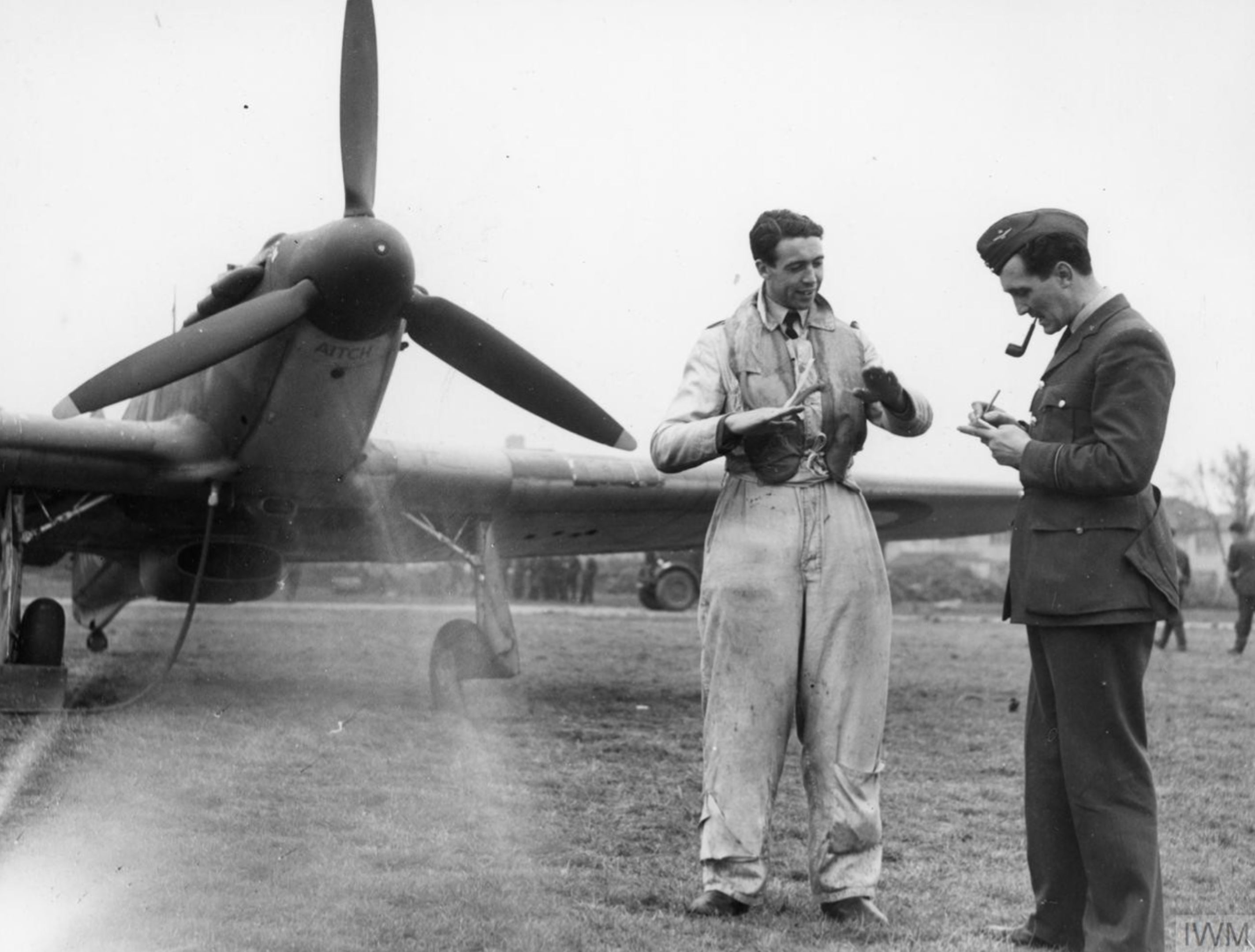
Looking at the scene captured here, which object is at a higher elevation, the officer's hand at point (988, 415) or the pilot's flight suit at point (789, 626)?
the officer's hand at point (988, 415)

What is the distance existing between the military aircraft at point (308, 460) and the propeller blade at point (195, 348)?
0.01 metres

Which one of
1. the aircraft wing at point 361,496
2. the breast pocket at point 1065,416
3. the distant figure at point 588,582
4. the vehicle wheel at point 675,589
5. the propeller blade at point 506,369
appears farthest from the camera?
the distant figure at point 588,582

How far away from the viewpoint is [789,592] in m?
3.55

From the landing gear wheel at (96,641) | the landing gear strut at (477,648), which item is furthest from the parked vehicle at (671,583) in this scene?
the landing gear strut at (477,648)

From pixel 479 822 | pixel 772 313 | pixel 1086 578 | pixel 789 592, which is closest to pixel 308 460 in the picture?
pixel 479 822

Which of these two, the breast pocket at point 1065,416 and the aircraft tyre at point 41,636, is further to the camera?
the aircraft tyre at point 41,636

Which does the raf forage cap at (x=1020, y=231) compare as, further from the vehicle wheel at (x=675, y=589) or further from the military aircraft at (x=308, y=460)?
the vehicle wheel at (x=675, y=589)

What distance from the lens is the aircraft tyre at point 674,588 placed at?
27.7m

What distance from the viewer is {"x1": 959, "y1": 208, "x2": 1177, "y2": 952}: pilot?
9.53 feet

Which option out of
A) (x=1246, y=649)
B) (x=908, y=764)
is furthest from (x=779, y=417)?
(x=1246, y=649)

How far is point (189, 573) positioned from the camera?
9.62 m

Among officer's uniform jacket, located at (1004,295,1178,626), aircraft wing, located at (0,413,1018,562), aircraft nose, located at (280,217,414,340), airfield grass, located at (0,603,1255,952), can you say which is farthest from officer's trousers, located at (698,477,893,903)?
aircraft wing, located at (0,413,1018,562)

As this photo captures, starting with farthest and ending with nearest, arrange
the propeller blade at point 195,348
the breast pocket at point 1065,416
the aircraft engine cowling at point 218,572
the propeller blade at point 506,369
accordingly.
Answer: the aircraft engine cowling at point 218,572
the propeller blade at point 506,369
the propeller blade at point 195,348
the breast pocket at point 1065,416

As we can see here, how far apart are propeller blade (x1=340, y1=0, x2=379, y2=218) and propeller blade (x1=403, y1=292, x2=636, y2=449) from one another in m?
0.90
